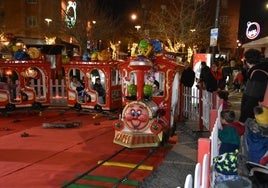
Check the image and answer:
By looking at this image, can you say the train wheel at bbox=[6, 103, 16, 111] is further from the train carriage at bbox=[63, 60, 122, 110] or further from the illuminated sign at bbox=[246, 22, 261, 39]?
the illuminated sign at bbox=[246, 22, 261, 39]

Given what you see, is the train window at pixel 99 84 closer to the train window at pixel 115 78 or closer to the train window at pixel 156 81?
the train window at pixel 115 78

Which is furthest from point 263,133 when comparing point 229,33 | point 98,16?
point 229,33

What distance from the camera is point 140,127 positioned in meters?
7.56

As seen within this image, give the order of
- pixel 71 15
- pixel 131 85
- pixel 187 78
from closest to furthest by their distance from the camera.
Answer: pixel 131 85
pixel 187 78
pixel 71 15

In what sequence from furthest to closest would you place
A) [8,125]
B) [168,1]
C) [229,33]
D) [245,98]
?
1. [229,33]
2. [168,1]
3. [8,125]
4. [245,98]

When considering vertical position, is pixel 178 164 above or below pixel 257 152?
below

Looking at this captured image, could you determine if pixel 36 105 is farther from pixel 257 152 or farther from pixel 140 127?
pixel 257 152

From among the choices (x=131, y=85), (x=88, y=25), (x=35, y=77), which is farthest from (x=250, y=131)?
(x=88, y=25)

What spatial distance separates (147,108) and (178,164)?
1270mm

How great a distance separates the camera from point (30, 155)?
752 cm

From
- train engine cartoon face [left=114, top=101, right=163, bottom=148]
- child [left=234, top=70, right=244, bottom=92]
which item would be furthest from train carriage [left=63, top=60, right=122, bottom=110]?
child [left=234, top=70, right=244, bottom=92]

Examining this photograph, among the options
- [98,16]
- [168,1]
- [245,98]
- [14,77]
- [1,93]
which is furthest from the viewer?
[168,1]

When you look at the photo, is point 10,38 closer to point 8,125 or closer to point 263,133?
point 8,125

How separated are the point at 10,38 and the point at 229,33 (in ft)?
133
